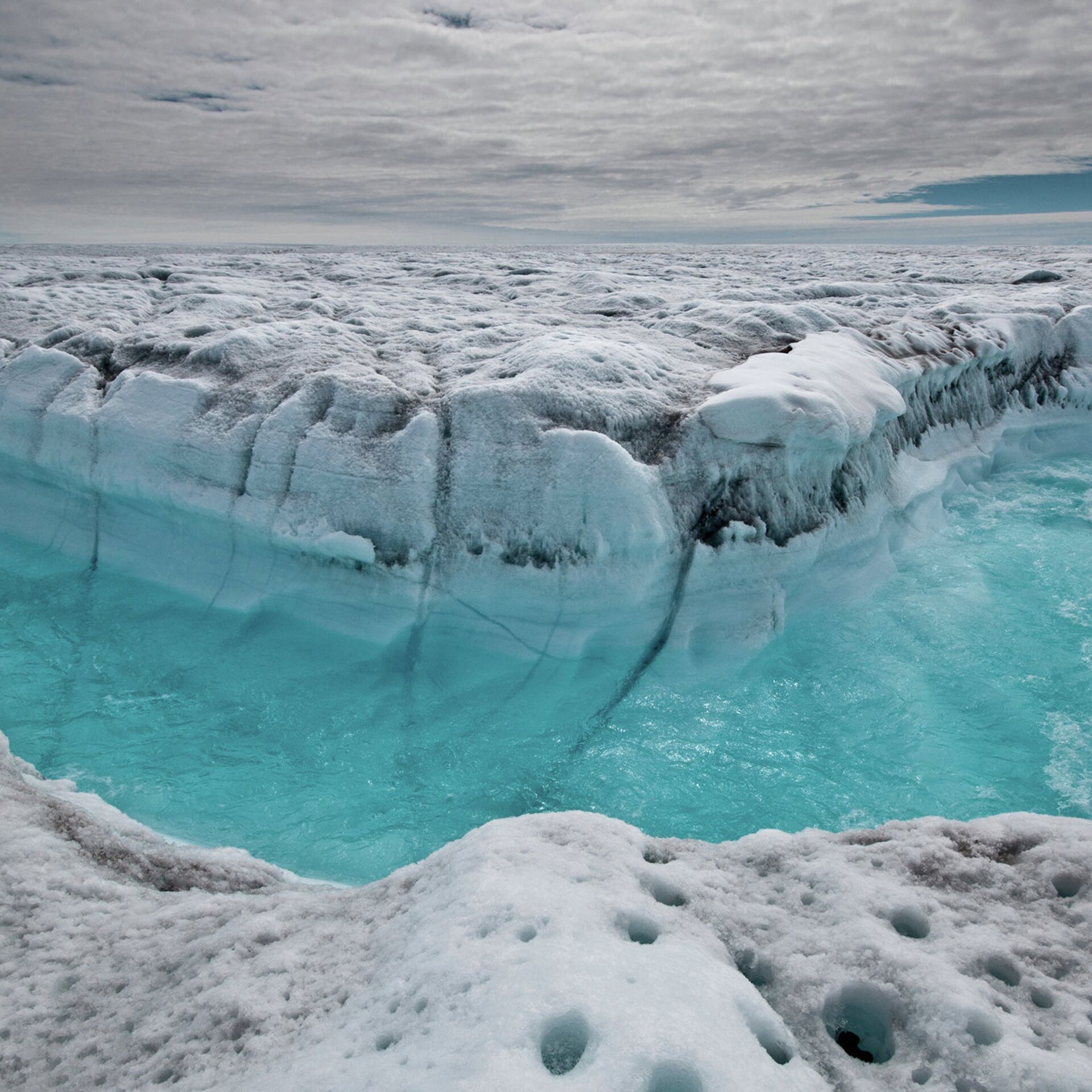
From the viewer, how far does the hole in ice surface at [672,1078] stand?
5.24 feet

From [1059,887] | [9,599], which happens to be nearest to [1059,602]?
[1059,887]

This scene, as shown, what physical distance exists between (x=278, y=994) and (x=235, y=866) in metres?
1.36

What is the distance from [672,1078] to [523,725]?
3.34 m

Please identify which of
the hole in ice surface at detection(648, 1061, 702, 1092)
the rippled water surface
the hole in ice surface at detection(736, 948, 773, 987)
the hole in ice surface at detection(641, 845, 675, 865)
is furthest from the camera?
the rippled water surface

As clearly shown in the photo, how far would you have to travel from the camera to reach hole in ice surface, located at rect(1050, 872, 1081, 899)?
2.24 m

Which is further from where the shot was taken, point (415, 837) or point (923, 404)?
point (923, 404)

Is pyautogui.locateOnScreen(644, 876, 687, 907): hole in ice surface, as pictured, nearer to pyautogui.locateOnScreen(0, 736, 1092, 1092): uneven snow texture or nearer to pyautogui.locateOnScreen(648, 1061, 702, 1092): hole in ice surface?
pyautogui.locateOnScreen(0, 736, 1092, 1092): uneven snow texture

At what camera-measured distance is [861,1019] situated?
77.2 inches

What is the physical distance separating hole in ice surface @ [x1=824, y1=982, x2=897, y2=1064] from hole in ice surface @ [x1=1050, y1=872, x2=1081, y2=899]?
0.78 meters

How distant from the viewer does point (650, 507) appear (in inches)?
212

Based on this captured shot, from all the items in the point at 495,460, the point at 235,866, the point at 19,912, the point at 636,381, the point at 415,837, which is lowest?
the point at 415,837

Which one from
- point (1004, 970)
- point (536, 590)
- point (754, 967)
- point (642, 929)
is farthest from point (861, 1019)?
point (536, 590)

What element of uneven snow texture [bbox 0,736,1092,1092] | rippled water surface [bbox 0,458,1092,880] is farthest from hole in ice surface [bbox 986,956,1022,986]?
rippled water surface [bbox 0,458,1092,880]

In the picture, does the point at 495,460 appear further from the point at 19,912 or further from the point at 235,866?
the point at 19,912
